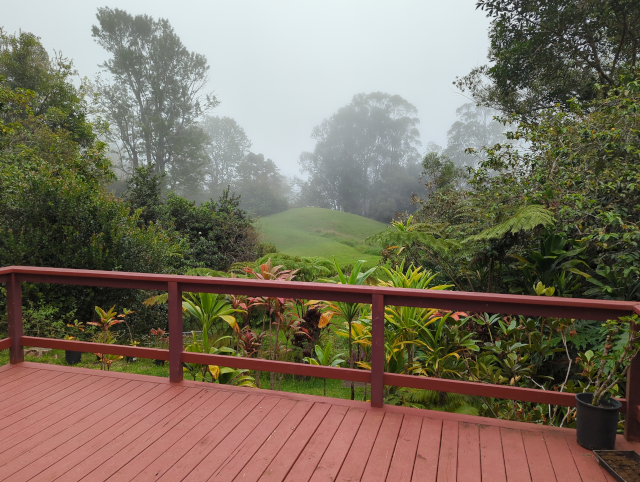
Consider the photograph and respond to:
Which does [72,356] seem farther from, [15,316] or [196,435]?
[196,435]

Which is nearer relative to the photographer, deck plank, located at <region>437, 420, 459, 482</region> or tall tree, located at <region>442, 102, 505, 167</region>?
deck plank, located at <region>437, 420, 459, 482</region>

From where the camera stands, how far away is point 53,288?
6.16m

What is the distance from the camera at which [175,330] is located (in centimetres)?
293

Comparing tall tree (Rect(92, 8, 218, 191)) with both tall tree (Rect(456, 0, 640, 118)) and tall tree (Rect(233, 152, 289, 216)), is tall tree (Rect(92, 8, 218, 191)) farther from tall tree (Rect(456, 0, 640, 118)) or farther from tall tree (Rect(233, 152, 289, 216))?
tall tree (Rect(456, 0, 640, 118))

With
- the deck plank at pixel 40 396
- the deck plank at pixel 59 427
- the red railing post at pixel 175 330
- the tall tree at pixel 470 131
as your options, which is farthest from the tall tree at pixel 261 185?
the deck plank at pixel 59 427

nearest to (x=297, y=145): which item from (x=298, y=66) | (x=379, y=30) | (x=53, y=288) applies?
(x=298, y=66)

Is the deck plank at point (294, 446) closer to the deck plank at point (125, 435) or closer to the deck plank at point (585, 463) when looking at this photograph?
the deck plank at point (125, 435)

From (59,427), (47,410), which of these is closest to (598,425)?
(59,427)

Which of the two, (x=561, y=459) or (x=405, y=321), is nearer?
(x=561, y=459)

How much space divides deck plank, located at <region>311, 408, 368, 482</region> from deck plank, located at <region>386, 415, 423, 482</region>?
0.24 metres

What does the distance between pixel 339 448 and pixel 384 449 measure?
0.23m

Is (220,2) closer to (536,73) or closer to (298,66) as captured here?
(298,66)

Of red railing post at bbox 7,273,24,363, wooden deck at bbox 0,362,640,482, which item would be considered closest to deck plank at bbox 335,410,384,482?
wooden deck at bbox 0,362,640,482

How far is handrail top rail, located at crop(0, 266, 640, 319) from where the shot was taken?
226 centimetres
